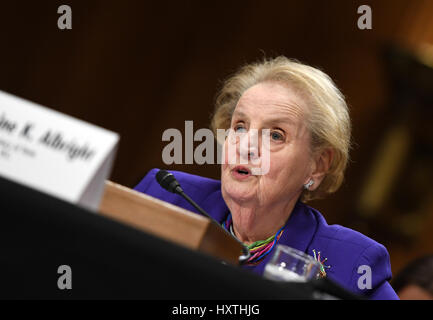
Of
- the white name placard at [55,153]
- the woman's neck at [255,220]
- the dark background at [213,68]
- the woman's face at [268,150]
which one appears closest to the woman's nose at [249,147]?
the woman's face at [268,150]

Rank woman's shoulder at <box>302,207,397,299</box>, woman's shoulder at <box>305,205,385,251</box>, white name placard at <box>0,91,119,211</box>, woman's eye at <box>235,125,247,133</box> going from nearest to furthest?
white name placard at <box>0,91,119,211</box> → woman's shoulder at <box>302,207,397,299</box> → woman's shoulder at <box>305,205,385,251</box> → woman's eye at <box>235,125,247,133</box>

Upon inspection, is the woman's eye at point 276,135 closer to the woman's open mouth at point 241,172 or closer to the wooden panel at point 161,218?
the woman's open mouth at point 241,172

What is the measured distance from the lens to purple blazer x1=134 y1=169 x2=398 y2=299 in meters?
1.73

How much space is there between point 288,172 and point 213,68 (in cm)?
277

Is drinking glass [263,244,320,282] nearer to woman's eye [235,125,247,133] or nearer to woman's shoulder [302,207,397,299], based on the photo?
woman's shoulder [302,207,397,299]

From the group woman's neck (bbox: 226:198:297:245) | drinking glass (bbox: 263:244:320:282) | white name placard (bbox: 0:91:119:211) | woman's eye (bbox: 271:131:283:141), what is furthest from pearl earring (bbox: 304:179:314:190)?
white name placard (bbox: 0:91:119:211)

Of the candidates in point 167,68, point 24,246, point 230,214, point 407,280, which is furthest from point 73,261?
point 167,68

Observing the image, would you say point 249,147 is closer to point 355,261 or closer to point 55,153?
point 355,261

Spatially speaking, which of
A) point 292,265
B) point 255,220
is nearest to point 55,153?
point 292,265

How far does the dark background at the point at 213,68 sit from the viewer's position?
4.15 meters

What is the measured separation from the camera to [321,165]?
2.08 meters

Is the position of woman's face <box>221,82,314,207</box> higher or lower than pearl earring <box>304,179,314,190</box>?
higher

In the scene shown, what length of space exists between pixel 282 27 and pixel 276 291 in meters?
3.63

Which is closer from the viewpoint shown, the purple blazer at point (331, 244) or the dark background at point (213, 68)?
the purple blazer at point (331, 244)
